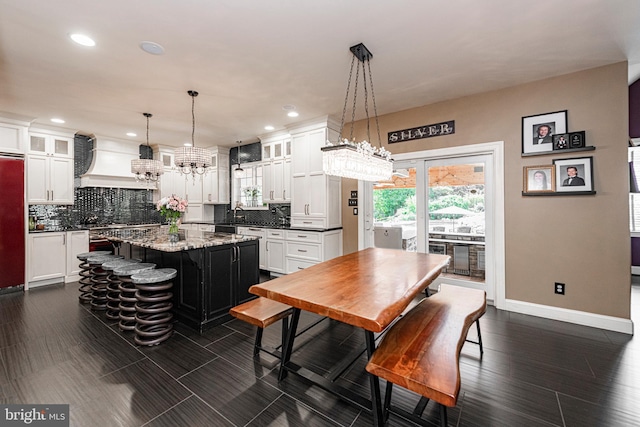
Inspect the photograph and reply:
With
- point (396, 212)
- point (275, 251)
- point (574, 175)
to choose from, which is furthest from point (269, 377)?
point (574, 175)

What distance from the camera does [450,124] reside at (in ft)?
12.3

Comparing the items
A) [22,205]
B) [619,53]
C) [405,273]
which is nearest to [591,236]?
[619,53]

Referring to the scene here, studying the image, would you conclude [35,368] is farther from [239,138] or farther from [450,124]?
[450,124]

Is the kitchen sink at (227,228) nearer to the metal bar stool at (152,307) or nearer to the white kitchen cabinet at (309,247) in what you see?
the white kitchen cabinet at (309,247)

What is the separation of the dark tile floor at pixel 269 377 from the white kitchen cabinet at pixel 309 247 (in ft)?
5.18

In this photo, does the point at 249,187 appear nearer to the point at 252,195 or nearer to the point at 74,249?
the point at 252,195

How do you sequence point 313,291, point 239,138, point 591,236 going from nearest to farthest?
point 313,291, point 591,236, point 239,138

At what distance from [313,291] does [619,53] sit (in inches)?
149

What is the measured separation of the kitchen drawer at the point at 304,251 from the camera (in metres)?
4.42

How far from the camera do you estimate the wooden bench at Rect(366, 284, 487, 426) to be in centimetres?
122

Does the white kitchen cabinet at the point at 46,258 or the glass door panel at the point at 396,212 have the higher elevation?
the glass door panel at the point at 396,212

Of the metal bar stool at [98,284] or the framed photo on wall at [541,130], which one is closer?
the framed photo on wall at [541,130]

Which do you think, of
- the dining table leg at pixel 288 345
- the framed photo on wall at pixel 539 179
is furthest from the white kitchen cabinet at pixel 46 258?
the framed photo on wall at pixel 539 179

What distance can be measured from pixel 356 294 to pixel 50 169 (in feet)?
19.8
